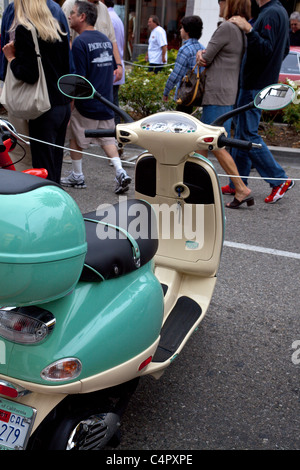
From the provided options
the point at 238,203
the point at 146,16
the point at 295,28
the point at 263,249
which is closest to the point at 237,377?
the point at 263,249

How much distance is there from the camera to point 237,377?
8.76 feet

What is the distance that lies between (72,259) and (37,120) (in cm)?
287

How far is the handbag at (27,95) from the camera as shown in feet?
13.0

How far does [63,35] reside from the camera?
405 cm

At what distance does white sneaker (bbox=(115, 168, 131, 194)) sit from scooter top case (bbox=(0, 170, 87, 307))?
3.71m

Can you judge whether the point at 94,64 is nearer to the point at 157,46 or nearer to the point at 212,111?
the point at 212,111

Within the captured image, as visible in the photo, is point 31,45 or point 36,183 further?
point 31,45

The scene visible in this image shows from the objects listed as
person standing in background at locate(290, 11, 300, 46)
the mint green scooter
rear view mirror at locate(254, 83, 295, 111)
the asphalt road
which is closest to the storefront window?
person standing in background at locate(290, 11, 300, 46)

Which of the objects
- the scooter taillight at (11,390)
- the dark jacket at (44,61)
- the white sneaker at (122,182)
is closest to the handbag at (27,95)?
the dark jacket at (44,61)

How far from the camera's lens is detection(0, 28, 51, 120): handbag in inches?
156

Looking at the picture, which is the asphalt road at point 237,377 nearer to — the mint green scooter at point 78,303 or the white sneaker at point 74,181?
the mint green scooter at point 78,303

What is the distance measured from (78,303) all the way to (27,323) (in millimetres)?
174

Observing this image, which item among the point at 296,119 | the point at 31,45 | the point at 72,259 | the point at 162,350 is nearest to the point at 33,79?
the point at 31,45
